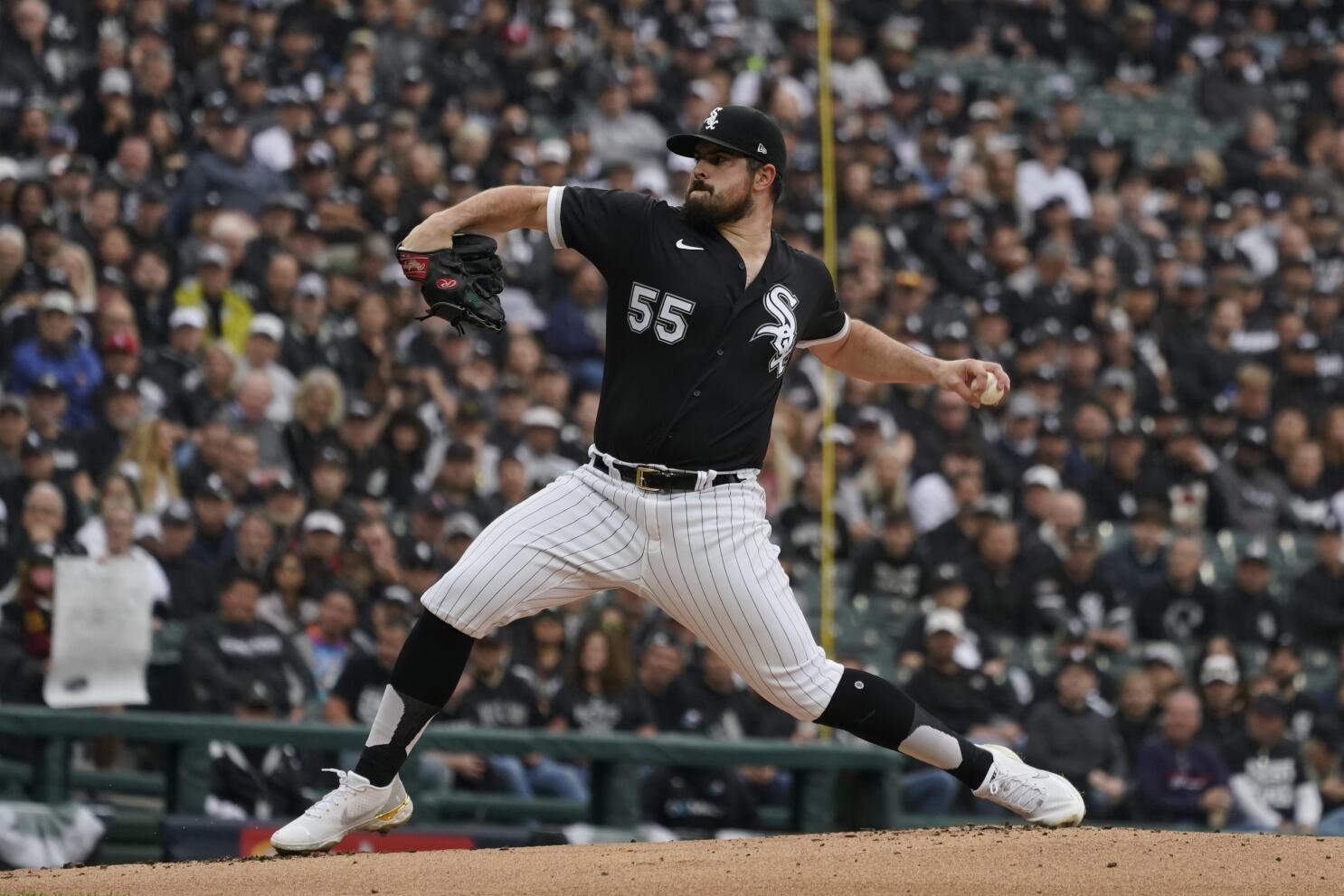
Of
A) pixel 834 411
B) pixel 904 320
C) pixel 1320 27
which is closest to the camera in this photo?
pixel 834 411

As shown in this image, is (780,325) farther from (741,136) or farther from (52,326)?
(52,326)

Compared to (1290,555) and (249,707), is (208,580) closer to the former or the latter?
(249,707)

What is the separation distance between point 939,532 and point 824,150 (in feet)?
10.6

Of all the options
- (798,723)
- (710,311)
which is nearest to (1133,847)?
(710,311)

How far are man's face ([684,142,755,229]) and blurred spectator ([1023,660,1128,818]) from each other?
188 inches

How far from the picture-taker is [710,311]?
5391 millimetres

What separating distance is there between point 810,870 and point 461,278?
1.82 meters

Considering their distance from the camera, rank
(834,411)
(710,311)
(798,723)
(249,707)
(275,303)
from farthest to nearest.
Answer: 1. (834,411)
2. (275,303)
3. (798,723)
4. (249,707)
5. (710,311)

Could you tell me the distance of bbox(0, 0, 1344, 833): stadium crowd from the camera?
8.97 metres

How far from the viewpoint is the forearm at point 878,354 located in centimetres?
590

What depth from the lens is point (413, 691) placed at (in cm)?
552

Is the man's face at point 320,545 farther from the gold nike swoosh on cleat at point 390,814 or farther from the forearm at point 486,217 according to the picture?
the forearm at point 486,217

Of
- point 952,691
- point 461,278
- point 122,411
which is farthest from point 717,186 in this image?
point 122,411

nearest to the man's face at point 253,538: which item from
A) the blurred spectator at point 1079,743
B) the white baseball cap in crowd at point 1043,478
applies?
the blurred spectator at point 1079,743
